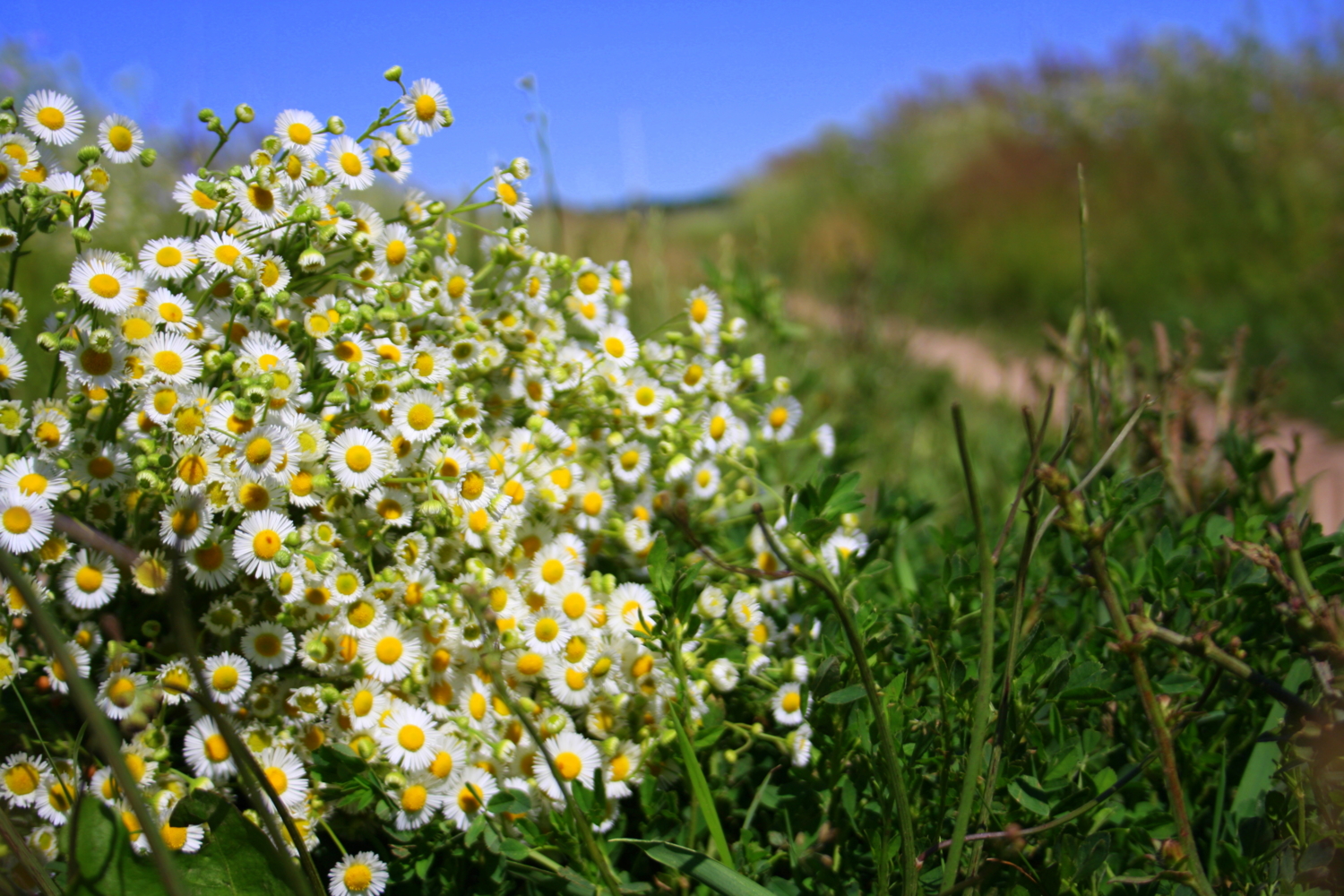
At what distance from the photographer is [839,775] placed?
3.49ft

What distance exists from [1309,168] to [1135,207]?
2.10 metres

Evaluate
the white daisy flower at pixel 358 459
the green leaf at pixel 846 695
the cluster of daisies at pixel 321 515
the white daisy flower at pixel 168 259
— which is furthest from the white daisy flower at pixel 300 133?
the green leaf at pixel 846 695

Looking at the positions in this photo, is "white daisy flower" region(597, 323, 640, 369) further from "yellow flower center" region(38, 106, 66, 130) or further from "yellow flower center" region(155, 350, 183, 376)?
"yellow flower center" region(38, 106, 66, 130)

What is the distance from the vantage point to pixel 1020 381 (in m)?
6.24

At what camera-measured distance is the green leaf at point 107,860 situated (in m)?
0.91

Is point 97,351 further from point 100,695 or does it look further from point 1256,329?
point 1256,329

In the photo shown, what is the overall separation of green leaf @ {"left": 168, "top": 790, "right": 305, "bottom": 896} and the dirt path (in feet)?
3.64

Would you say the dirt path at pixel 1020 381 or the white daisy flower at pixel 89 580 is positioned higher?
the white daisy flower at pixel 89 580

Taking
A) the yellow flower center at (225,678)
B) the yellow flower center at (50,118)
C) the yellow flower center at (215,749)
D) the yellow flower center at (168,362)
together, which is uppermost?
the yellow flower center at (50,118)

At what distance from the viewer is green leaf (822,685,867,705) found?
3.06 ft

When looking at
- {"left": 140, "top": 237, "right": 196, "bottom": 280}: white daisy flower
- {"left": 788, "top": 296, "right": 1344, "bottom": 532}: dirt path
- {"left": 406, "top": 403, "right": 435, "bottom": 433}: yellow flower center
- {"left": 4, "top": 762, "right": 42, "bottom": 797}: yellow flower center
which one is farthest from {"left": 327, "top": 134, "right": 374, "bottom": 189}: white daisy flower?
{"left": 788, "top": 296, "right": 1344, "bottom": 532}: dirt path

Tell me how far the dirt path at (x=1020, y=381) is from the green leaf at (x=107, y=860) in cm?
120

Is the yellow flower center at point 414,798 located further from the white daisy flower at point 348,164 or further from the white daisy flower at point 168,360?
the white daisy flower at point 348,164

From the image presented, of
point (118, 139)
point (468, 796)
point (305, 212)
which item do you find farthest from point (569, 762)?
point (118, 139)
